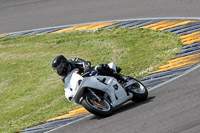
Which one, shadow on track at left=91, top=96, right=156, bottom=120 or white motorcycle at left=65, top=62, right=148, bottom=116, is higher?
white motorcycle at left=65, top=62, right=148, bottom=116

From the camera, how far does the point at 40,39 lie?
60.9 feet

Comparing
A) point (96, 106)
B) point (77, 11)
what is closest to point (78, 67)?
point (96, 106)

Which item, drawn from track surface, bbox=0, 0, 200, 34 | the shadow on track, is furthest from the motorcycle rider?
track surface, bbox=0, 0, 200, 34

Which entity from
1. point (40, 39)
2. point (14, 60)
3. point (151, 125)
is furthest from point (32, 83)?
point (151, 125)

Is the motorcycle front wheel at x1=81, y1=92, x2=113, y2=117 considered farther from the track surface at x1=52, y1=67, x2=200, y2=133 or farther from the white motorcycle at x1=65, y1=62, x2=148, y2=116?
the track surface at x1=52, y1=67, x2=200, y2=133

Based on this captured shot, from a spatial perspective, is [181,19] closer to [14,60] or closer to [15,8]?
[14,60]

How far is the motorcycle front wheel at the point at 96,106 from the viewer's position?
9.37 m

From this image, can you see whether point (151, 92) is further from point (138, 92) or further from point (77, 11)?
point (77, 11)

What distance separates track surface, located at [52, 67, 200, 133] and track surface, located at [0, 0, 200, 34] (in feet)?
21.0

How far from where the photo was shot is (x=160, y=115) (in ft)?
28.4

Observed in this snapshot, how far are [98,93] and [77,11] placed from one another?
10164mm

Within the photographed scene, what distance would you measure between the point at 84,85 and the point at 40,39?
9301 millimetres

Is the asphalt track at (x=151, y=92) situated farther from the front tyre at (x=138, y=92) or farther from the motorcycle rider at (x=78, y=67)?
the motorcycle rider at (x=78, y=67)

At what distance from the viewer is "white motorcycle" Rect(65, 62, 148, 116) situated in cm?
958
